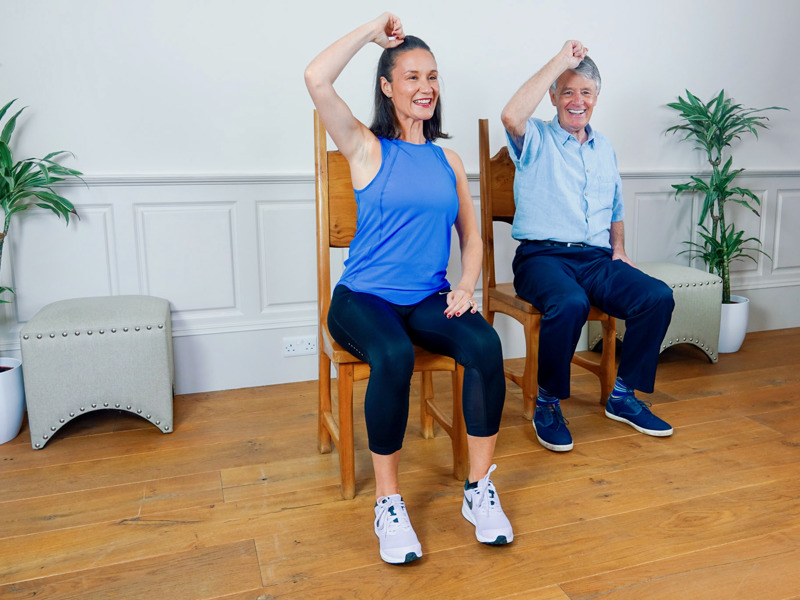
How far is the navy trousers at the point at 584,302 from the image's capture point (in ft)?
6.85

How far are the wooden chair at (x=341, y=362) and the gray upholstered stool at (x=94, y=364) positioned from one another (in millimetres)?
563

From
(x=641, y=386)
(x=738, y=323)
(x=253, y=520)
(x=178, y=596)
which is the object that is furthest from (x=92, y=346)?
(x=738, y=323)

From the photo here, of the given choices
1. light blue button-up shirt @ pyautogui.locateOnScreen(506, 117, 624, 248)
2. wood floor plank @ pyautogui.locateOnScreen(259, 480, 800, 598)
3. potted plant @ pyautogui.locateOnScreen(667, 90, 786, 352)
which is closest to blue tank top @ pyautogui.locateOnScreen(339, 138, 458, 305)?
light blue button-up shirt @ pyautogui.locateOnScreen(506, 117, 624, 248)

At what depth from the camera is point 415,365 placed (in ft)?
5.83

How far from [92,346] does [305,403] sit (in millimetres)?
780

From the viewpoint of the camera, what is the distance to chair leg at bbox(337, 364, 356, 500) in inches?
69.6

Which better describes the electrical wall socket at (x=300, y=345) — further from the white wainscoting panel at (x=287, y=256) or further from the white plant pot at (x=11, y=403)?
the white plant pot at (x=11, y=403)

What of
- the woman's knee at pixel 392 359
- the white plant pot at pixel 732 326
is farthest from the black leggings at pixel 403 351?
the white plant pot at pixel 732 326

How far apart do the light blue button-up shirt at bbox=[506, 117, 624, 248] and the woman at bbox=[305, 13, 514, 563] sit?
0.42 m

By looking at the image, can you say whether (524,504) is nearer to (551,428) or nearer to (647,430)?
(551,428)

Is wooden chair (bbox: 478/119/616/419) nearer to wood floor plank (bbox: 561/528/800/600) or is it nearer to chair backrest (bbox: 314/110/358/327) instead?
chair backrest (bbox: 314/110/358/327)

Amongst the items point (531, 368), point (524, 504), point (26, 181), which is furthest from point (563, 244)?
point (26, 181)

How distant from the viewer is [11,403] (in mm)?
2215

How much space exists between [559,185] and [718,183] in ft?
4.05
